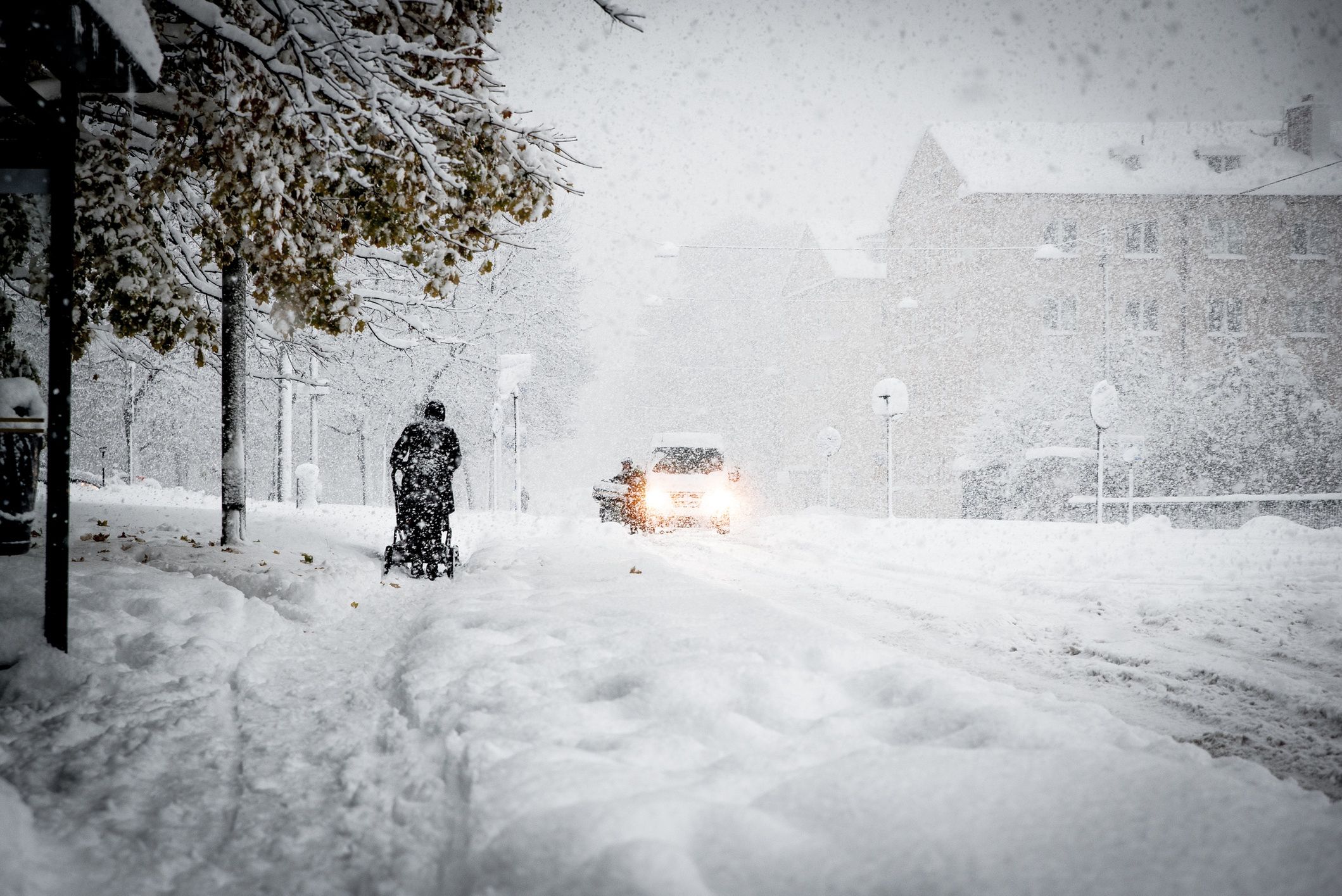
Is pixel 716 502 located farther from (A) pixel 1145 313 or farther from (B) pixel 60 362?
(A) pixel 1145 313

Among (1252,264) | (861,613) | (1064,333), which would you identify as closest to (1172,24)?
(861,613)

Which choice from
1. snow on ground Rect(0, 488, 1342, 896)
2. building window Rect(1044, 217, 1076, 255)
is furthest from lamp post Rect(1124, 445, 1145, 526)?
snow on ground Rect(0, 488, 1342, 896)

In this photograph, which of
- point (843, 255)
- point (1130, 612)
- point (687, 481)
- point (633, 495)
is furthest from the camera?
point (843, 255)

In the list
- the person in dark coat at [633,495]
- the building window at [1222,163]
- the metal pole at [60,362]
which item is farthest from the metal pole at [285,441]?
the building window at [1222,163]

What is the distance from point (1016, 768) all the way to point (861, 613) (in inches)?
196

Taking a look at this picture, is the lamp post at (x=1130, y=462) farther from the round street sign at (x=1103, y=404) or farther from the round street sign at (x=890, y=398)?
the round street sign at (x=890, y=398)

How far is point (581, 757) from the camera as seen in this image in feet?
10.9

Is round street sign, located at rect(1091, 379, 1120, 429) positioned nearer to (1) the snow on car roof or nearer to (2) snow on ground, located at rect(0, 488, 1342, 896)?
(1) the snow on car roof

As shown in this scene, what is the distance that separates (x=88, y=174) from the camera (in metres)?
6.87

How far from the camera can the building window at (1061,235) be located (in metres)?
36.2

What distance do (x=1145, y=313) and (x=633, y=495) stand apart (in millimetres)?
29470

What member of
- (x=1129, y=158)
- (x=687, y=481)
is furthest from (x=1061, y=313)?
(x=687, y=481)

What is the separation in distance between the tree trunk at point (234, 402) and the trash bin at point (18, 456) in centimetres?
218

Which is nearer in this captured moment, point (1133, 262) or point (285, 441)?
point (285, 441)
